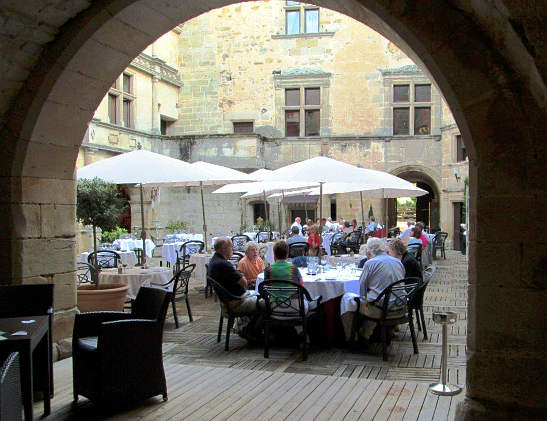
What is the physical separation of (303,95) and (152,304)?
16.7 metres

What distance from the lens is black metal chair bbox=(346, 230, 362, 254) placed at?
13.0m

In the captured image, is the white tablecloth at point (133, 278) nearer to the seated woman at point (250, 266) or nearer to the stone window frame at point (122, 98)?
the seated woman at point (250, 266)

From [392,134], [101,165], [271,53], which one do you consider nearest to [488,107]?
[101,165]

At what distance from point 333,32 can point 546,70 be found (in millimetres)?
17525

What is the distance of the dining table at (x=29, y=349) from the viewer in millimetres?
2904

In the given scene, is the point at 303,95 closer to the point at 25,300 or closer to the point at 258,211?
the point at 258,211

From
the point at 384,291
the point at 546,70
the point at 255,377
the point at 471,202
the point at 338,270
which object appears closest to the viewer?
the point at 546,70

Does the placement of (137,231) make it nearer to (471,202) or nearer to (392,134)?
(392,134)

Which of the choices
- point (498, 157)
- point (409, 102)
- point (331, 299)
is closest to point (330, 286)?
point (331, 299)

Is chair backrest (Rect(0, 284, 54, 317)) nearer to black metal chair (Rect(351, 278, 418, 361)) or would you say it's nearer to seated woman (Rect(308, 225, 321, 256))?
black metal chair (Rect(351, 278, 418, 361))

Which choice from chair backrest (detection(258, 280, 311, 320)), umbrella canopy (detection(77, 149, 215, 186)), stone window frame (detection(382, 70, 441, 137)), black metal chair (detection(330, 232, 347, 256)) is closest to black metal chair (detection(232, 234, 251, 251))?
black metal chair (detection(330, 232, 347, 256))

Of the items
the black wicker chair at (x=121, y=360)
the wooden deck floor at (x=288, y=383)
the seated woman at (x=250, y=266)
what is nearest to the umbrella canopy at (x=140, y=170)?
the seated woman at (x=250, y=266)

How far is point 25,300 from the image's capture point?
12.7 feet

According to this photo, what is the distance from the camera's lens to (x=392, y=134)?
63.1 ft
